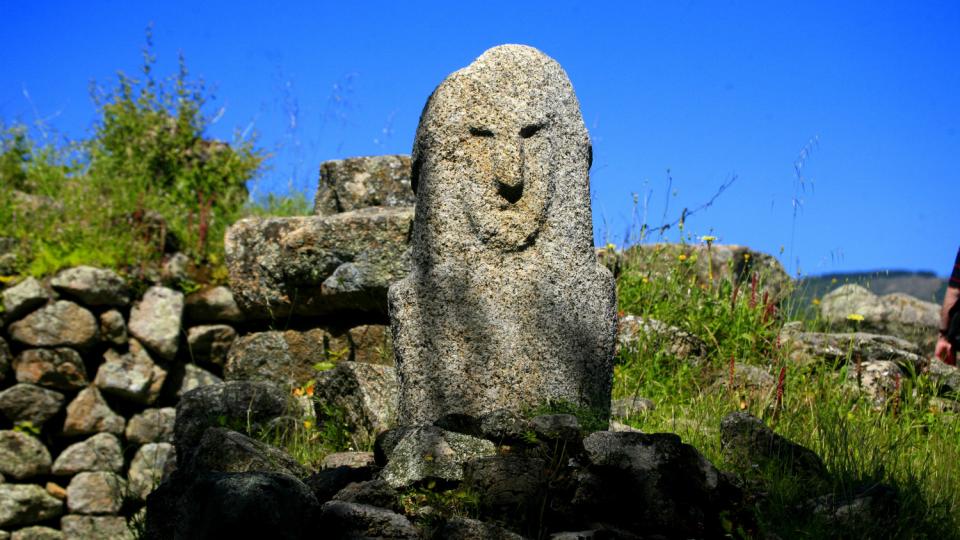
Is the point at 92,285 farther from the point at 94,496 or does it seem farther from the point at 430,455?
the point at 430,455

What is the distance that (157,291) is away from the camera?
8367 millimetres

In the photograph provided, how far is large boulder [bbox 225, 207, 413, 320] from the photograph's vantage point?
7.10 m

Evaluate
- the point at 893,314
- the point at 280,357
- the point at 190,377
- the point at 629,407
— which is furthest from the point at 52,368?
the point at 893,314

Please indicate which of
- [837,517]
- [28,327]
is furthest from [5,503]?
[837,517]

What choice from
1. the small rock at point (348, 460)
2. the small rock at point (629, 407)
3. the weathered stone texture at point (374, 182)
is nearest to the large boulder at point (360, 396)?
the small rock at point (348, 460)

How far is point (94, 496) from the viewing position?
7.94 meters

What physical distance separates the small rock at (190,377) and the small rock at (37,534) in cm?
141

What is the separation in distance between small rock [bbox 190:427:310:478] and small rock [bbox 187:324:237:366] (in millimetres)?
3901

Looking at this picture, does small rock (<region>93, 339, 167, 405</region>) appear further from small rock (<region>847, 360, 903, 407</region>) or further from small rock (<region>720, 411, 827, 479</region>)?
small rock (<region>847, 360, 903, 407</region>)

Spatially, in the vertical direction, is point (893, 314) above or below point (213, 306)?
above

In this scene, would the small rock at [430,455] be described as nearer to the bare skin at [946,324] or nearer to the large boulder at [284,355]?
the large boulder at [284,355]

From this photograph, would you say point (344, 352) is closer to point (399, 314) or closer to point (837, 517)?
point (399, 314)

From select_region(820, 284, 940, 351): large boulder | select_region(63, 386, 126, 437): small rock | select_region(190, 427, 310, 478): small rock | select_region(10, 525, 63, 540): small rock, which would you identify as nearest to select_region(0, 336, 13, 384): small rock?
select_region(63, 386, 126, 437): small rock

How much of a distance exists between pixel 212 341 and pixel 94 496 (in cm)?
152
